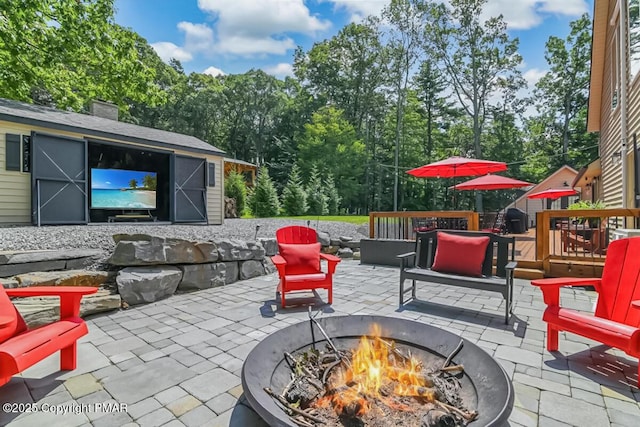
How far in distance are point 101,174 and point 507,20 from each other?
897 inches

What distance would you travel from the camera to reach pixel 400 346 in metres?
2.01

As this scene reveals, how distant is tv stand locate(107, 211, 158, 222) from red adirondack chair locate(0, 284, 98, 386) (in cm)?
840

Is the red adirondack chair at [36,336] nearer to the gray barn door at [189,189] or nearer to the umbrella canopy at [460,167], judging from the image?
the umbrella canopy at [460,167]

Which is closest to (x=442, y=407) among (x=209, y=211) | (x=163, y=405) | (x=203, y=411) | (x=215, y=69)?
(x=203, y=411)

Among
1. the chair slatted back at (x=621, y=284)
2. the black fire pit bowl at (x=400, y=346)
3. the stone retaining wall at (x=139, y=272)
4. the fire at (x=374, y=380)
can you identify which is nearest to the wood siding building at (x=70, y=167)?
the stone retaining wall at (x=139, y=272)

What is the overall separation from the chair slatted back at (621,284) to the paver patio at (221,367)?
333 mm

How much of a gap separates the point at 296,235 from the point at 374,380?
2700 mm

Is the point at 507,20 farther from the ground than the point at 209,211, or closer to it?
farther from the ground

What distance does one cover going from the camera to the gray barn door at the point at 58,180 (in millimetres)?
6770

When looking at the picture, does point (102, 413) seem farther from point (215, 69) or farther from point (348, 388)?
point (215, 69)

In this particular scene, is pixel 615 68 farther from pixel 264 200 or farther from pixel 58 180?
pixel 58 180

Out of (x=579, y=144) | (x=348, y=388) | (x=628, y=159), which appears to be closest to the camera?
(x=348, y=388)

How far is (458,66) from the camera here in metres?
21.2

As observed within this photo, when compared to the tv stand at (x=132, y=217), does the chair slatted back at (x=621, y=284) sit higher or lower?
lower
